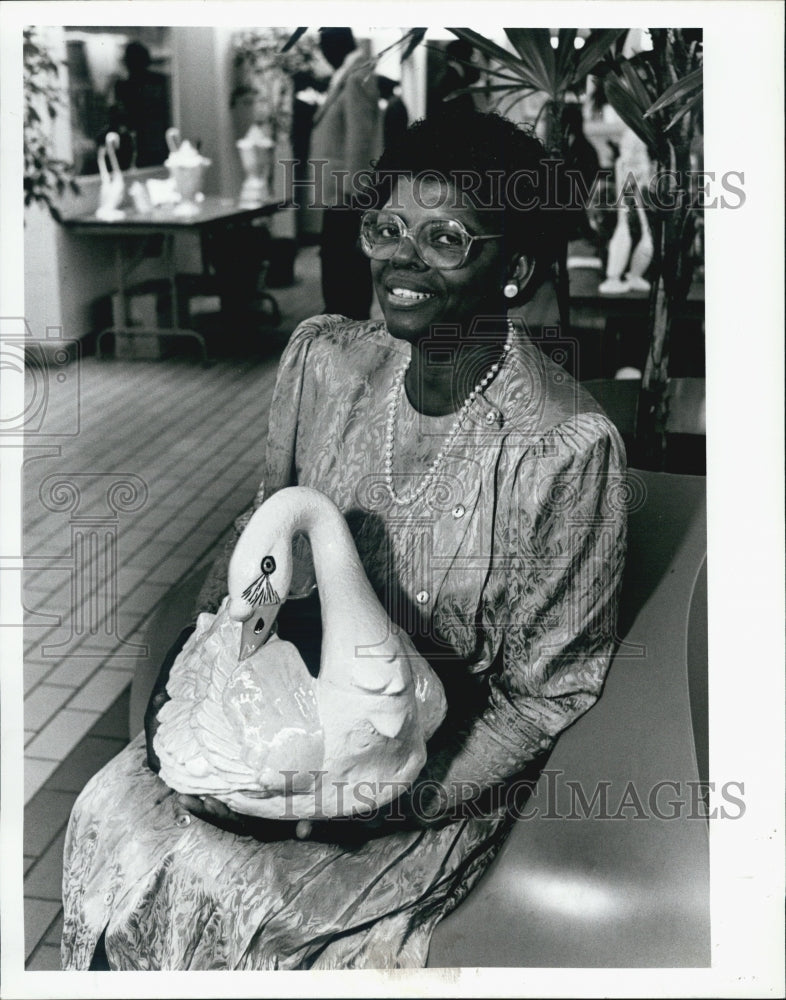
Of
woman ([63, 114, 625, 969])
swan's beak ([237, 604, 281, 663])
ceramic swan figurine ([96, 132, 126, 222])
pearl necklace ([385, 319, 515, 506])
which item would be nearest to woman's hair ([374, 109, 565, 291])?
woman ([63, 114, 625, 969])

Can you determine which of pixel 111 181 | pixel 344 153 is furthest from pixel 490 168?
pixel 111 181

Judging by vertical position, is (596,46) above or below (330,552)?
above

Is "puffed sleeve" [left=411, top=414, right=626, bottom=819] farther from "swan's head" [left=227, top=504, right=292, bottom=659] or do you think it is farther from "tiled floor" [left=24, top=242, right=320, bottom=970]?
"tiled floor" [left=24, top=242, right=320, bottom=970]

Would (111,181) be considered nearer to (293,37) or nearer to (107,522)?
(293,37)

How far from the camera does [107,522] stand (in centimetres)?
151

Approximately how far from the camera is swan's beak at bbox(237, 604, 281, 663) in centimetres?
128

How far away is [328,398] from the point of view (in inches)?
57.6

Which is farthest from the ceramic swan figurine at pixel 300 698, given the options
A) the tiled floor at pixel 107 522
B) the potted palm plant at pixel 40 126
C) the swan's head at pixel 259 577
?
the potted palm plant at pixel 40 126

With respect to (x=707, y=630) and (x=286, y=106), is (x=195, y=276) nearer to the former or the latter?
(x=286, y=106)

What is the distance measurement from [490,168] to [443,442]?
1.27ft

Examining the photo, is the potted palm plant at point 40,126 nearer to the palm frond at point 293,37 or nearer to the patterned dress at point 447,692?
the palm frond at point 293,37

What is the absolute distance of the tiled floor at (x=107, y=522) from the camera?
1483 millimetres

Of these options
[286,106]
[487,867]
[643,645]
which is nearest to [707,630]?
[643,645]

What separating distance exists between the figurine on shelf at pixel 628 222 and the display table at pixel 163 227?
55 cm
